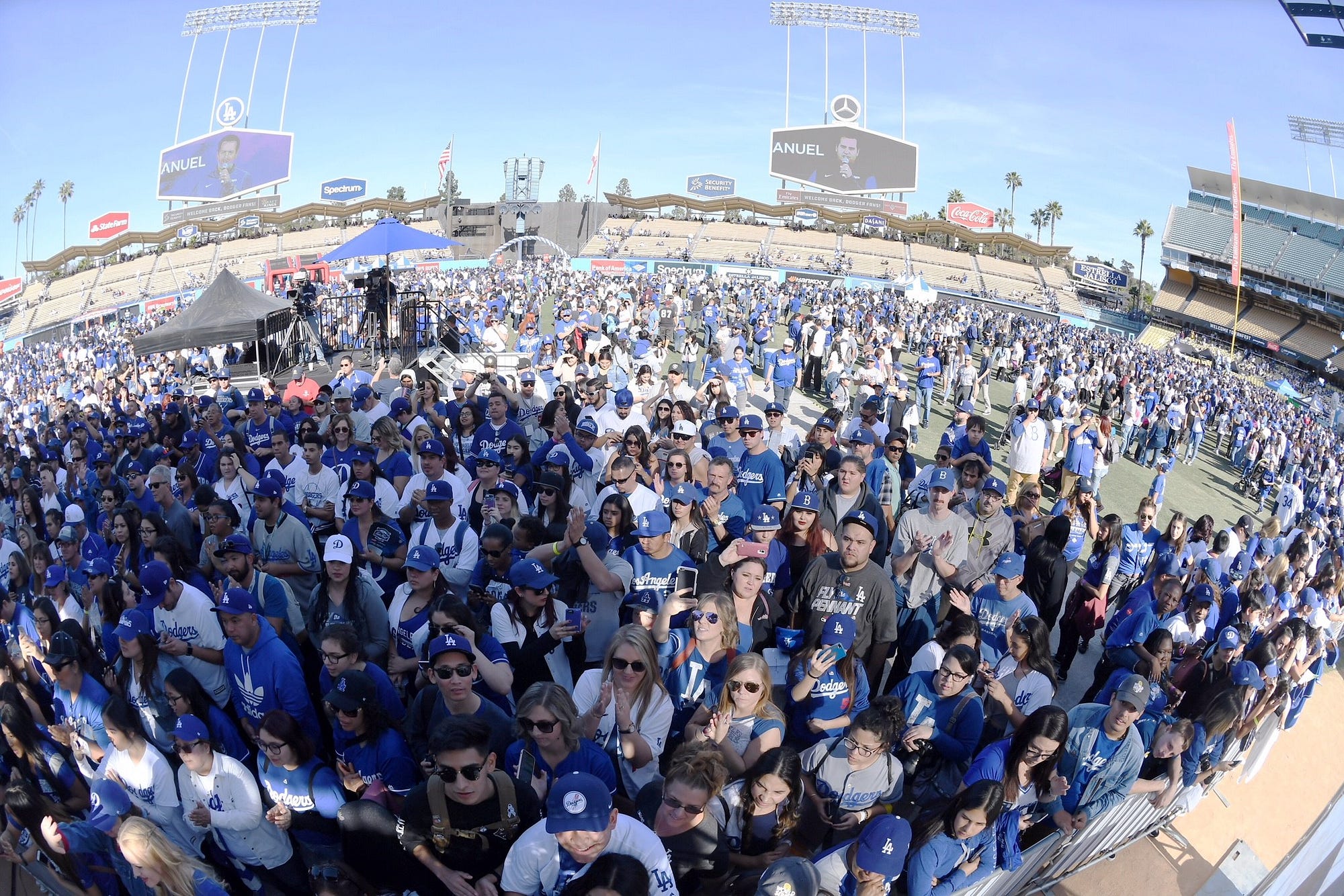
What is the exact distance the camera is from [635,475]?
5547mm

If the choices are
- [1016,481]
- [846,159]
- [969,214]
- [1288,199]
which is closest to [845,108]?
[846,159]

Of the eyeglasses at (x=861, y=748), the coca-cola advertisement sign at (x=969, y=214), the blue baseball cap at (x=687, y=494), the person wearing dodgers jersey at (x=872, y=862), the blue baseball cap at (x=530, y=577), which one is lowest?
the person wearing dodgers jersey at (x=872, y=862)

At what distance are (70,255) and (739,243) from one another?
4512cm

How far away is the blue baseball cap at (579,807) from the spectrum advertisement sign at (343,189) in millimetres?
75530

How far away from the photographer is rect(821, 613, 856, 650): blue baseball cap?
146 inches

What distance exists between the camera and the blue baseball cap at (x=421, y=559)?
3.87 meters

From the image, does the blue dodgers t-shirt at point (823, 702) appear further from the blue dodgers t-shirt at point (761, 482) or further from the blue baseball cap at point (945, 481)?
the blue dodgers t-shirt at point (761, 482)

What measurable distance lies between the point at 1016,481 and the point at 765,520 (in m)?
6.39

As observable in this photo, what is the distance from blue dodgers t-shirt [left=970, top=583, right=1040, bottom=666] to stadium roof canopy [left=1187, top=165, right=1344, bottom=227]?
7.77 metres

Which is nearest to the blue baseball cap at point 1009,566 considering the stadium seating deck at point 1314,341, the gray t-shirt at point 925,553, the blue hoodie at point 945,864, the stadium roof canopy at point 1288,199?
the gray t-shirt at point 925,553

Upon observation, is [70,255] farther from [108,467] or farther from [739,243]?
[108,467]

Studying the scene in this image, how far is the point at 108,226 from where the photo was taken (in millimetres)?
49406

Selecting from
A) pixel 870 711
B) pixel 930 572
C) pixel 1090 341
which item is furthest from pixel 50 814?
pixel 1090 341

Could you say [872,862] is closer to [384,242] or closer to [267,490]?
[267,490]
